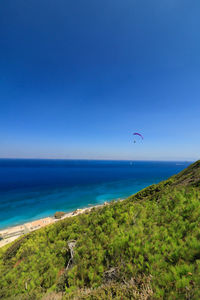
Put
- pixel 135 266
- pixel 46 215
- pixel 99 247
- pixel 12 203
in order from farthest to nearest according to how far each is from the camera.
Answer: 1. pixel 12 203
2. pixel 46 215
3. pixel 99 247
4. pixel 135 266

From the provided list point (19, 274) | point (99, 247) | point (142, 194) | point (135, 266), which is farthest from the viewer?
point (142, 194)

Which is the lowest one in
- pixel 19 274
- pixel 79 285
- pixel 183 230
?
pixel 19 274

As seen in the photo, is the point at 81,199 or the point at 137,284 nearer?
the point at 137,284

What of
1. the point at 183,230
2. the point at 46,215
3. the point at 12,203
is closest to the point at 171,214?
the point at 183,230

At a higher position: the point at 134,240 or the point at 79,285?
the point at 134,240

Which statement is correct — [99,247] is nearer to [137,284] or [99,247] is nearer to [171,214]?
[137,284]

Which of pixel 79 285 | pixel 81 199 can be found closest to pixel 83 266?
pixel 79 285
